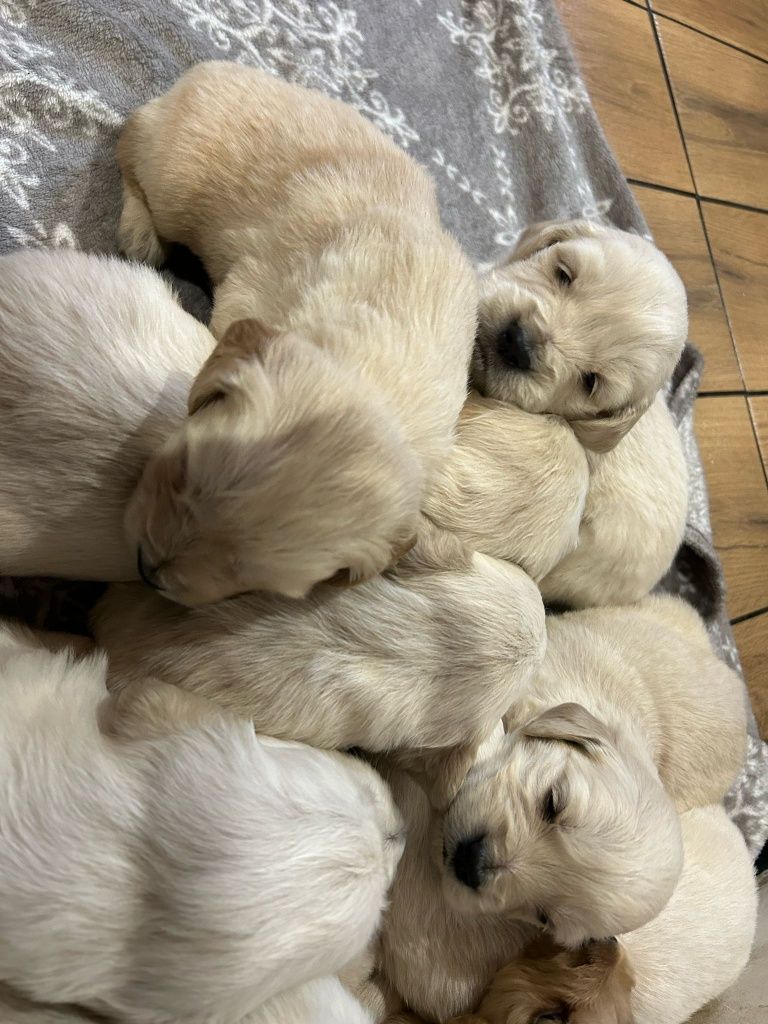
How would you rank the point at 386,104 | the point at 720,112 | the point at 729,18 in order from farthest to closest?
the point at 729,18 < the point at 720,112 < the point at 386,104

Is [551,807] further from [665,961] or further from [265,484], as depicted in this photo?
[265,484]

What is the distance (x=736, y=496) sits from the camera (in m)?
3.26

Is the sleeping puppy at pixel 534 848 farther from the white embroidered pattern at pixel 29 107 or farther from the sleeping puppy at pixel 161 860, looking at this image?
the white embroidered pattern at pixel 29 107

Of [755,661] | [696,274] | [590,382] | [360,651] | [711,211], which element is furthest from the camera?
[711,211]

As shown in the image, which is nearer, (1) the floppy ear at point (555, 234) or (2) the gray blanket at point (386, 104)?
(2) the gray blanket at point (386, 104)

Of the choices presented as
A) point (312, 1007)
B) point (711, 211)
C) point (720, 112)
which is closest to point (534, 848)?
point (312, 1007)

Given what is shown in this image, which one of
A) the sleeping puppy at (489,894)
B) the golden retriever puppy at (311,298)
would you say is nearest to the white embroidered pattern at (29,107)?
the golden retriever puppy at (311,298)

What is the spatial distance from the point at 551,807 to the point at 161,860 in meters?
0.83

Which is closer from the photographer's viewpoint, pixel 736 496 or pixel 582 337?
pixel 582 337

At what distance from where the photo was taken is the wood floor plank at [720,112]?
3.61 m

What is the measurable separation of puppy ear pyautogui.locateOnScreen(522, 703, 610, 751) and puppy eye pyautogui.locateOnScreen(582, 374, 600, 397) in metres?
0.73

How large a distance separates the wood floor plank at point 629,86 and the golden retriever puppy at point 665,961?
2508 millimetres

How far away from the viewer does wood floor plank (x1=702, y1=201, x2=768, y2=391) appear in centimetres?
347

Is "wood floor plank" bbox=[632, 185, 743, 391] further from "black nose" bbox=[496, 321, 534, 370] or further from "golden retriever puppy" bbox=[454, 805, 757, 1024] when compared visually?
"golden retriever puppy" bbox=[454, 805, 757, 1024]
